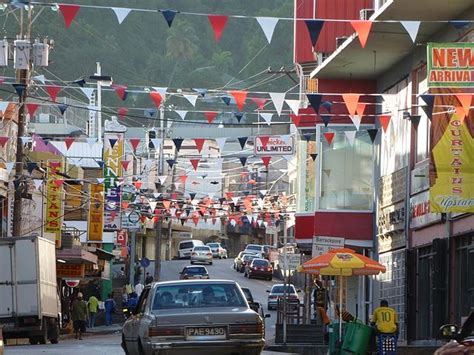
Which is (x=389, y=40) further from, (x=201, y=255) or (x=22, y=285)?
(x=201, y=255)

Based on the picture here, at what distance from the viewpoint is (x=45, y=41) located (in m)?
43.6

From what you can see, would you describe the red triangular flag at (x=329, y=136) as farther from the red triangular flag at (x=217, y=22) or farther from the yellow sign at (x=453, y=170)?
the red triangular flag at (x=217, y=22)

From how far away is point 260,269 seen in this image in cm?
8262

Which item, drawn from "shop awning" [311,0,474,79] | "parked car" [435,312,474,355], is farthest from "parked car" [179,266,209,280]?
"parked car" [435,312,474,355]

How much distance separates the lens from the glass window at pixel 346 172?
1603 inches

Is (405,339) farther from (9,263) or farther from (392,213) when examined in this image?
(9,263)

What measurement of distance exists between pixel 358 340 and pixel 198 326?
813 cm

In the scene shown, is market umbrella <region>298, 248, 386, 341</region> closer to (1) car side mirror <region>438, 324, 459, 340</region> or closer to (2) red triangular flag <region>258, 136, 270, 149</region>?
(1) car side mirror <region>438, 324, 459, 340</region>

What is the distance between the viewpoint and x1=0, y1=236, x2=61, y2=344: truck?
110 feet

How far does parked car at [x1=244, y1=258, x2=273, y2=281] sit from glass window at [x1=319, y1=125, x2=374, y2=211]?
41.4 metres

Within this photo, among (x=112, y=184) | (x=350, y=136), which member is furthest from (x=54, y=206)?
(x=350, y=136)

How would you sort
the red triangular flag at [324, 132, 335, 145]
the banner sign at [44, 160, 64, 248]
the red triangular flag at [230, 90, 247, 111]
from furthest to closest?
1. the banner sign at [44, 160, 64, 248]
2. the red triangular flag at [324, 132, 335, 145]
3. the red triangular flag at [230, 90, 247, 111]

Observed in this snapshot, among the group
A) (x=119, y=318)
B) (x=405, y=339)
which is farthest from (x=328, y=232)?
(x=119, y=318)

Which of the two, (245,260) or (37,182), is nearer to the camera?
(37,182)
